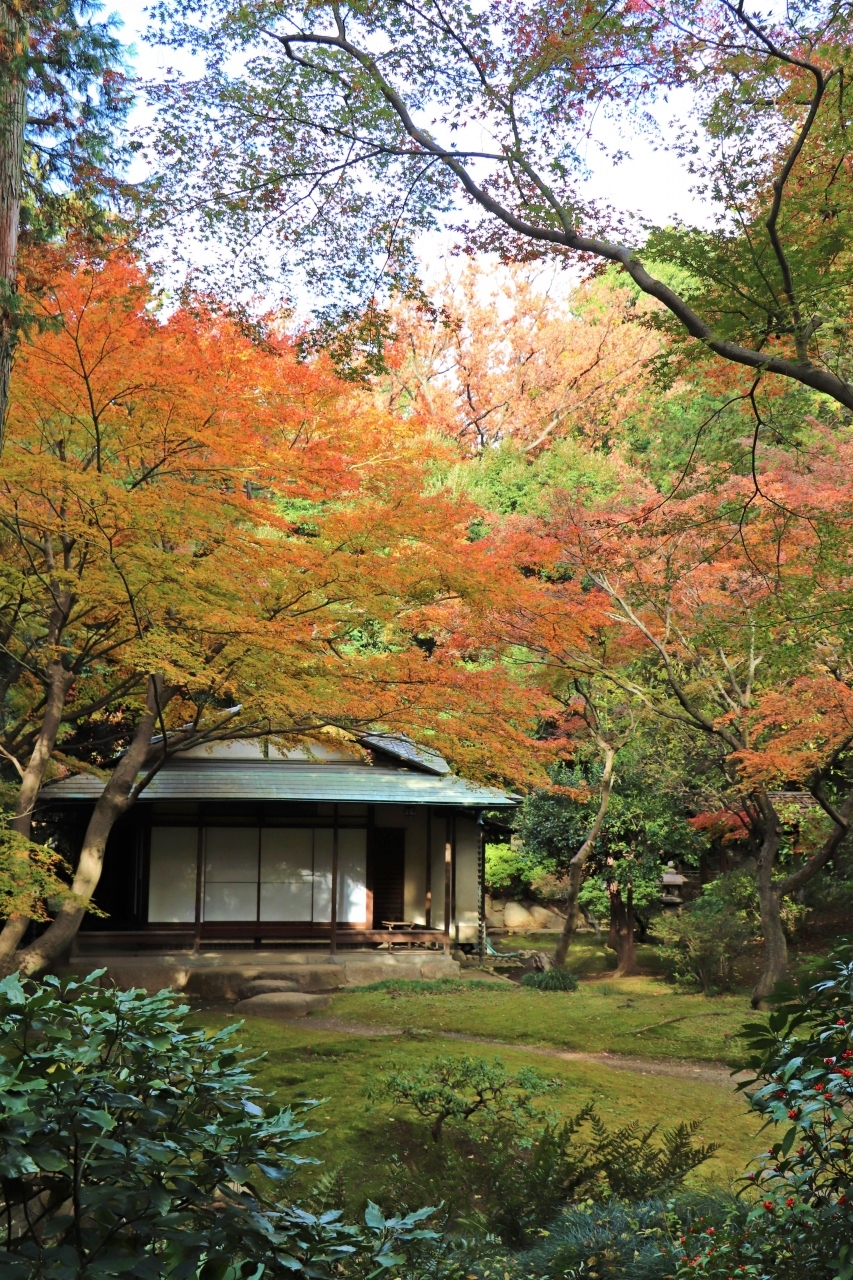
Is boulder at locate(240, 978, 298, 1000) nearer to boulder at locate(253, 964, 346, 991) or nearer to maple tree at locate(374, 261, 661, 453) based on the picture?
boulder at locate(253, 964, 346, 991)

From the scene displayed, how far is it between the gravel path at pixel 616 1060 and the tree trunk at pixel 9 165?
7.89m

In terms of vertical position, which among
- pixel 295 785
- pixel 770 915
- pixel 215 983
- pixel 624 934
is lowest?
pixel 215 983

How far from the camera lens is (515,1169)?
530 cm

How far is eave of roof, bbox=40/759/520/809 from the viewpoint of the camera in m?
15.7

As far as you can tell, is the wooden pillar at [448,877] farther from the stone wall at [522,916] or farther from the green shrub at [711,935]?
the stone wall at [522,916]

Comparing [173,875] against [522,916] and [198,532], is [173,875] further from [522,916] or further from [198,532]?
[522,916]

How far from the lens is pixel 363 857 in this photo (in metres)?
17.0

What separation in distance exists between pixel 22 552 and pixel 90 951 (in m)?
7.80

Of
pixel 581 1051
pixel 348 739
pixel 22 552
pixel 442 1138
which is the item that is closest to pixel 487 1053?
pixel 581 1051

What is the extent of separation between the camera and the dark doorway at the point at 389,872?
18641mm

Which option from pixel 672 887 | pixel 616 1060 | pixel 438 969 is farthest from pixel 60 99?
pixel 672 887

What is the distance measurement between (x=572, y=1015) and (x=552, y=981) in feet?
6.74

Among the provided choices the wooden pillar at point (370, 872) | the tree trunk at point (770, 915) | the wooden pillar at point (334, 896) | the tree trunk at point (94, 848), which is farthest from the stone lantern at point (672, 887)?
the tree trunk at point (94, 848)

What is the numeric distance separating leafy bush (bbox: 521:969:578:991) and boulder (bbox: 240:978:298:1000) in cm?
339
